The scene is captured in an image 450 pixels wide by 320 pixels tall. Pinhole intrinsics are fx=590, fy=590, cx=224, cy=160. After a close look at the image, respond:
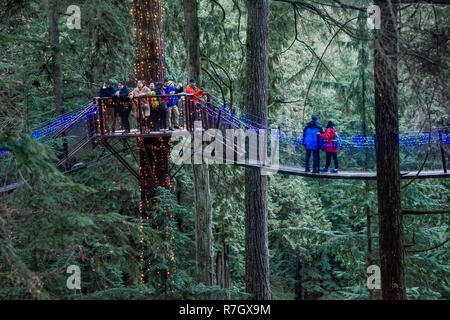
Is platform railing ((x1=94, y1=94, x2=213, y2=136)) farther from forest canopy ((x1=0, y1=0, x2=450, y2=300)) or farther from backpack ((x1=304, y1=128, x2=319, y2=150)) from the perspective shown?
backpack ((x1=304, y1=128, x2=319, y2=150))

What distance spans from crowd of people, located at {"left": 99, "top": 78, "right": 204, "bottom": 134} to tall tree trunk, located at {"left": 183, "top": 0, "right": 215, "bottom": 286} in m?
1.55

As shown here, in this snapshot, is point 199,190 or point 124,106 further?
point 199,190

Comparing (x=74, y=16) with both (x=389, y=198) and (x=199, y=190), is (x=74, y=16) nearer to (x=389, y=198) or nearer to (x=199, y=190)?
(x=199, y=190)

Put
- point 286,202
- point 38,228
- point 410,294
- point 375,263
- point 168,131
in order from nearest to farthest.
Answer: point 38,228, point 168,131, point 410,294, point 375,263, point 286,202

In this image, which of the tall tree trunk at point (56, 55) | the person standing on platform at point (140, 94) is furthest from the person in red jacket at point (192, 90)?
the tall tree trunk at point (56, 55)

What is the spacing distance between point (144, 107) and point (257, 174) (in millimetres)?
2573

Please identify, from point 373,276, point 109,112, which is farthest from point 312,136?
point 373,276

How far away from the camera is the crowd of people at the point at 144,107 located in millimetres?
10680

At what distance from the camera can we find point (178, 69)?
1791 cm

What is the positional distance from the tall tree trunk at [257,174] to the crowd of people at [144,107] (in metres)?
1.18

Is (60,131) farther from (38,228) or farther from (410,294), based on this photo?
(410,294)

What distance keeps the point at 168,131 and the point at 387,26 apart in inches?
174

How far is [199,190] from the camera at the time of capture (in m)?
12.9
